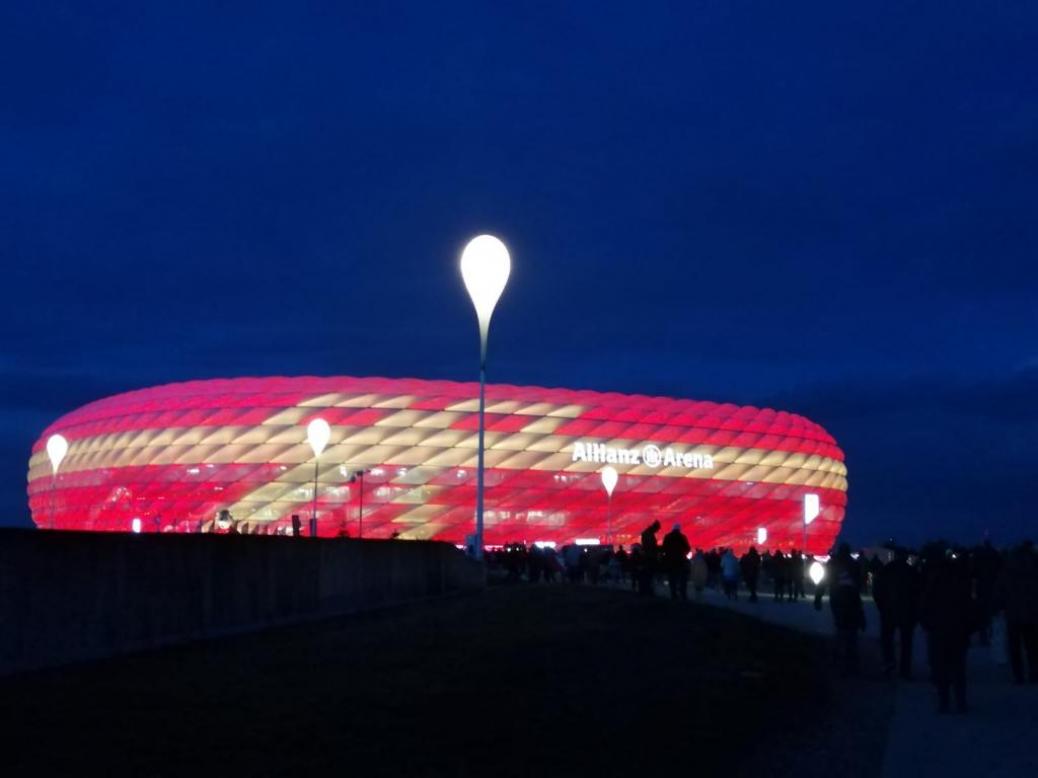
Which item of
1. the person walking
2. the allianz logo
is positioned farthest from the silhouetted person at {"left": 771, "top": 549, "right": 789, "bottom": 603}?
the allianz logo

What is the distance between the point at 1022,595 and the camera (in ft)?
51.8

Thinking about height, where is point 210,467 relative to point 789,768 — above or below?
above

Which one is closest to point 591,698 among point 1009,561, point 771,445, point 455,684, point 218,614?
point 455,684

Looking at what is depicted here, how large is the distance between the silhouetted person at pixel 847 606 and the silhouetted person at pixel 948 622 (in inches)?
133

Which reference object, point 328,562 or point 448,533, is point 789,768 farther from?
point 448,533

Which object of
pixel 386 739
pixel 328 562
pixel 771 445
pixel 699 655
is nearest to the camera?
pixel 386 739

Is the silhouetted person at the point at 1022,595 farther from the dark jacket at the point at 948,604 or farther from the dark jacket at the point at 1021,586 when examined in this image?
the dark jacket at the point at 948,604

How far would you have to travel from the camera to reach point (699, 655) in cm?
1703

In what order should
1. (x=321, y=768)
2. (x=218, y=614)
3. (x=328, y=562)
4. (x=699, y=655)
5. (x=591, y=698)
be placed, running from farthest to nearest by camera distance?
(x=328, y=562) < (x=218, y=614) < (x=699, y=655) < (x=591, y=698) < (x=321, y=768)

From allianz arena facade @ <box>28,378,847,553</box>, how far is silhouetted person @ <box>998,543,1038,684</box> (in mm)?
70440

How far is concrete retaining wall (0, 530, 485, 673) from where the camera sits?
47.0ft

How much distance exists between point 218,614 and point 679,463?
78.9 metres

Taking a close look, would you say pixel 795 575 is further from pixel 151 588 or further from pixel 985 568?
pixel 151 588

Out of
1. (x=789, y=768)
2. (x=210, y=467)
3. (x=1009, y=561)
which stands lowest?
(x=789, y=768)
